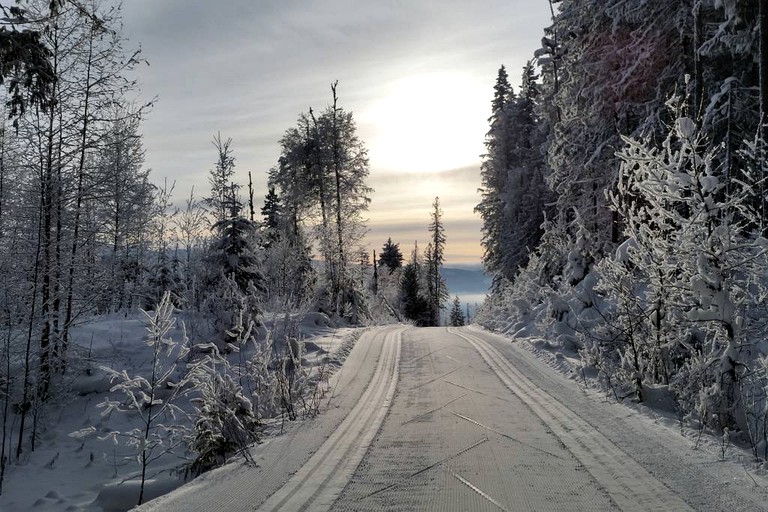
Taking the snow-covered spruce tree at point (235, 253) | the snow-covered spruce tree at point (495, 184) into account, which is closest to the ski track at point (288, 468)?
the snow-covered spruce tree at point (235, 253)

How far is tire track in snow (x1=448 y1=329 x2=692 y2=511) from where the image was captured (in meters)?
4.14

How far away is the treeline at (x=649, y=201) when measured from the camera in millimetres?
6258

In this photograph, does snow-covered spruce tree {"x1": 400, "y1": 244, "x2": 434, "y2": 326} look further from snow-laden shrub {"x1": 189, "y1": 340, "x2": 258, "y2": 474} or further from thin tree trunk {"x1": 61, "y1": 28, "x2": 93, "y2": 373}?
snow-laden shrub {"x1": 189, "y1": 340, "x2": 258, "y2": 474}

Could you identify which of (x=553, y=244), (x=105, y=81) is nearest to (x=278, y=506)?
(x=105, y=81)

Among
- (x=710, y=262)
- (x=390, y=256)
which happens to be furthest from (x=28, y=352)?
(x=390, y=256)

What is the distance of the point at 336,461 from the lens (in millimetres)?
5324

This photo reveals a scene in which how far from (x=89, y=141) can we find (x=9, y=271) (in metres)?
3.59

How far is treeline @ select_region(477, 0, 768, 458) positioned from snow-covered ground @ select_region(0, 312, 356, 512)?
660 centimetres

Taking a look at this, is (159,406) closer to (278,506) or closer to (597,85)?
(278,506)

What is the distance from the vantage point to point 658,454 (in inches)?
211

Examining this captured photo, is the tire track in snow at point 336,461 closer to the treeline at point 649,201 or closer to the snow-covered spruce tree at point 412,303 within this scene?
the treeline at point 649,201

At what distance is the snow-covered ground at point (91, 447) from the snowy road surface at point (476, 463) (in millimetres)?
2375

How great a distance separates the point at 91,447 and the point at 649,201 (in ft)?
36.2

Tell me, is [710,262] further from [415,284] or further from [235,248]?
[415,284]
